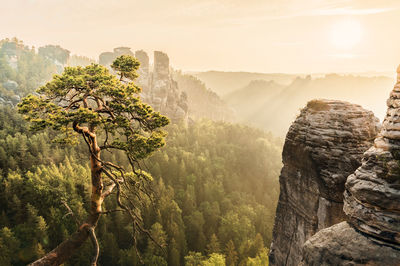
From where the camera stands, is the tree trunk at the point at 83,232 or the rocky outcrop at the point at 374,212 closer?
the rocky outcrop at the point at 374,212

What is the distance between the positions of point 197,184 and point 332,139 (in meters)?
52.3

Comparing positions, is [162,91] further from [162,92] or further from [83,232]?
[83,232]

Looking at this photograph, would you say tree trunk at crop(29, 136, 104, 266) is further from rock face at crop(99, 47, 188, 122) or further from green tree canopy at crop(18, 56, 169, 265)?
rock face at crop(99, 47, 188, 122)

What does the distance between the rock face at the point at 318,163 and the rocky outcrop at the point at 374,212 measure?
337 cm

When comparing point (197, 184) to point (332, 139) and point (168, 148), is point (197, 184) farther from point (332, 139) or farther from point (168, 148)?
point (332, 139)

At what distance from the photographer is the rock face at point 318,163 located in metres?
11.6

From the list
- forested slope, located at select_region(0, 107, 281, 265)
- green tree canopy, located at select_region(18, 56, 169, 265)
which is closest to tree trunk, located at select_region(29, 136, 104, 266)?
green tree canopy, located at select_region(18, 56, 169, 265)

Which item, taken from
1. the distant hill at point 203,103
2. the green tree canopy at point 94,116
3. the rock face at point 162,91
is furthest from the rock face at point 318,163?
the distant hill at point 203,103

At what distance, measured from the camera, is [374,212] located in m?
7.51

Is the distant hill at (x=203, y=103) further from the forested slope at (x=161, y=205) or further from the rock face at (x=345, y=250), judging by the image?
the rock face at (x=345, y=250)

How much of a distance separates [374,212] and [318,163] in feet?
16.4

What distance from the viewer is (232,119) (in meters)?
191

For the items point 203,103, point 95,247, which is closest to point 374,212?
point 95,247

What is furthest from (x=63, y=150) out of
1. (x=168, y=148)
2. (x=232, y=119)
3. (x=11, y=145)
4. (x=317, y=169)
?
(x=232, y=119)
